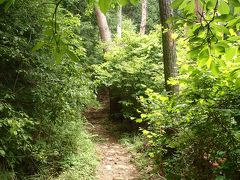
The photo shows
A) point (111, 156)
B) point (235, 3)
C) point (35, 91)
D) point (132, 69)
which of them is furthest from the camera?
point (132, 69)

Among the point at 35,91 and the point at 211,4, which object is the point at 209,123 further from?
the point at 35,91

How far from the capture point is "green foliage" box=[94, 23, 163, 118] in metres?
9.06

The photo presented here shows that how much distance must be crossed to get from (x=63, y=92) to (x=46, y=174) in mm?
1638

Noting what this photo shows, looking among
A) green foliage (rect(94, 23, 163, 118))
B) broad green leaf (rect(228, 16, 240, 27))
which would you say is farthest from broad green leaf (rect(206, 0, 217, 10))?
green foliage (rect(94, 23, 163, 118))

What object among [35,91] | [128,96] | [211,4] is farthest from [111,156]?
[211,4]

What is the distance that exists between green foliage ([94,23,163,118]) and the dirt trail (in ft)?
3.22

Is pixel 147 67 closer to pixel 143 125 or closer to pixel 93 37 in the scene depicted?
pixel 143 125

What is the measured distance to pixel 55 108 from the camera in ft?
17.4

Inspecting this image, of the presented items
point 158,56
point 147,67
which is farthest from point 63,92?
point 158,56

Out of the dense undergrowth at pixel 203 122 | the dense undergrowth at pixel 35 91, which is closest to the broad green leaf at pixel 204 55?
the dense undergrowth at pixel 203 122

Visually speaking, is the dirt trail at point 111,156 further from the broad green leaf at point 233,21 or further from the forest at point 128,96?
the broad green leaf at point 233,21

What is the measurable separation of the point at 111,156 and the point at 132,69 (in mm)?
2895

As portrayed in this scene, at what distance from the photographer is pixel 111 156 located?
24.7 ft

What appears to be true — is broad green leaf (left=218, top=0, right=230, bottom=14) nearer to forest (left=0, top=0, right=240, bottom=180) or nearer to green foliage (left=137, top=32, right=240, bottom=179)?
forest (left=0, top=0, right=240, bottom=180)
